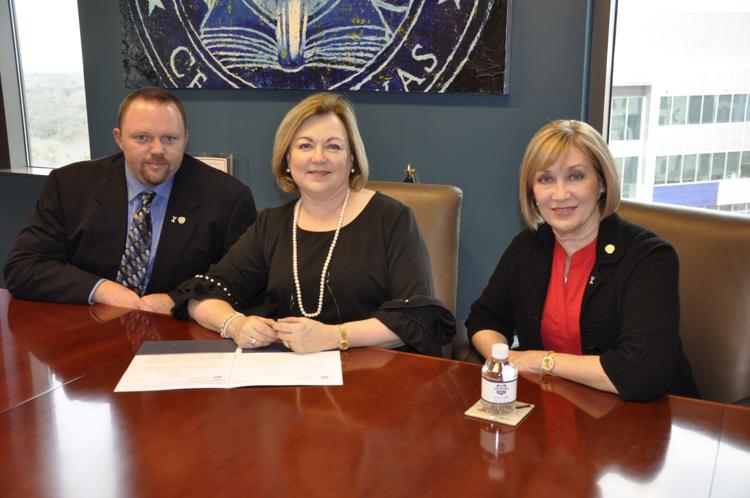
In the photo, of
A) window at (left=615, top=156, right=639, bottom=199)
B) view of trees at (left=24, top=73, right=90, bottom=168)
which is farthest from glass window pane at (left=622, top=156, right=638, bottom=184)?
view of trees at (left=24, top=73, right=90, bottom=168)

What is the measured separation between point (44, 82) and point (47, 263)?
2.38 metres

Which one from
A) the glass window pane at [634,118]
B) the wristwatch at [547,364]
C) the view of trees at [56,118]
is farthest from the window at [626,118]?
the view of trees at [56,118]

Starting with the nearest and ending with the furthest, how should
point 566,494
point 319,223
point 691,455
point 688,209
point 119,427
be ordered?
point 566,494 < point 691,455 < point 119,427 < point 688,209 < point 319,223

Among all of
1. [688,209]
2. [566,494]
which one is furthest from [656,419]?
[688,209]

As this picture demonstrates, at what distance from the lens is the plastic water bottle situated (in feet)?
4.57

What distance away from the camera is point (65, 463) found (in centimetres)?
125

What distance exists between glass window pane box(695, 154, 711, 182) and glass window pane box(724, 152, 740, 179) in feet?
0.21

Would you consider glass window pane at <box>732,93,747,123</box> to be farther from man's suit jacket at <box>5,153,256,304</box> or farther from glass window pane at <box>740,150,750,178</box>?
man's suit jacket at <box>5,153,256,304</box>

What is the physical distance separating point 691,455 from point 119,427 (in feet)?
3.34

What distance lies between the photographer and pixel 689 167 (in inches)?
110

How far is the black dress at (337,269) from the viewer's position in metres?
2.06

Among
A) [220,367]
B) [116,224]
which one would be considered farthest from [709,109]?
[116,224]

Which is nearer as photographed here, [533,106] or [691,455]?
[691,455]

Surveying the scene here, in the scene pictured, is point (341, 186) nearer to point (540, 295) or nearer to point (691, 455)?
point (540, 295)
